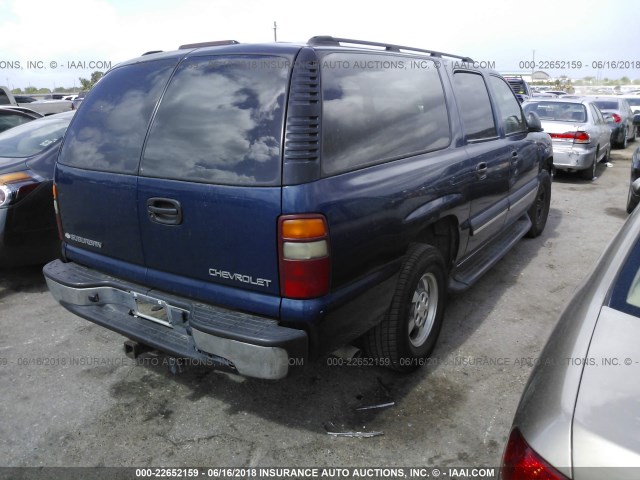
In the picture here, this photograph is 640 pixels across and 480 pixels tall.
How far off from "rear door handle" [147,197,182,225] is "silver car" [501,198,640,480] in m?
1.75

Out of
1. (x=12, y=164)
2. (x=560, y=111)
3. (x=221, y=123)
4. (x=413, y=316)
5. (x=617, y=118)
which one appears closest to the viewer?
(x=221, y=123)

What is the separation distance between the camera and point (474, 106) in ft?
13.3

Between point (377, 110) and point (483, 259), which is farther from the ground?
point (377, 110)

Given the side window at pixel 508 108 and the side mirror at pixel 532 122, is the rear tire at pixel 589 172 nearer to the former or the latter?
the side mirror at pixel 532 122

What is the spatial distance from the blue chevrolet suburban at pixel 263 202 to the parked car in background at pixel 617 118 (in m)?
13.4

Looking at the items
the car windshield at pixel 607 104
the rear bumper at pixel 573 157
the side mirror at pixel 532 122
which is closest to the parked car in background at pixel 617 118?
the car windshield at pixel 607 104

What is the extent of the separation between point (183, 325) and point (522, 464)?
70.8 inches

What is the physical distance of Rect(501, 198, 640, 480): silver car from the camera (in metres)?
Answer: 1.22

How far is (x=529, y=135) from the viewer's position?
17.6 ft

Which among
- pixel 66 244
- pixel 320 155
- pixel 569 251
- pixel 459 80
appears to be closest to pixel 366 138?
pixel 320 155

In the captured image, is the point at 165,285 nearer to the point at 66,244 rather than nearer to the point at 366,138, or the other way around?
the point at 66,244

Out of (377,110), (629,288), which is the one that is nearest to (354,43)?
(377,110)

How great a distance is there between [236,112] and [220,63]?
32 centimetres

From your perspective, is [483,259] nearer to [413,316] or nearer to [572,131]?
[413,316]
